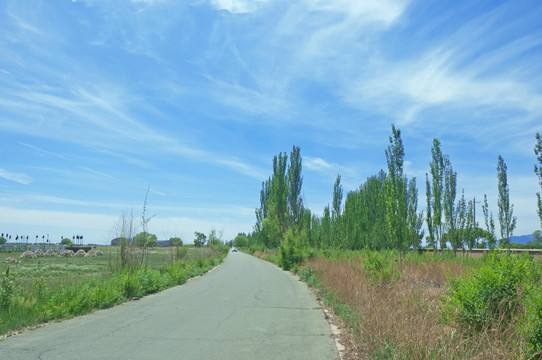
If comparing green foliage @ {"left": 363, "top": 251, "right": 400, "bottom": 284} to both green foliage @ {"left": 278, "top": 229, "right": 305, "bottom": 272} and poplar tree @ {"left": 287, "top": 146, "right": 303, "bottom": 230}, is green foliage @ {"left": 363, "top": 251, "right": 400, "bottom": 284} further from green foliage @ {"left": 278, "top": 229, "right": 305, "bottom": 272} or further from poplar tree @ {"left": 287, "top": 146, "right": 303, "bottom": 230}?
poplar tree @ {"left": 287, "top": 146, "right": 303, "bottom": 230}

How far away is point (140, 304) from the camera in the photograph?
12.0m

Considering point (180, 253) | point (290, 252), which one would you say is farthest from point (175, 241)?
point (290, 252)

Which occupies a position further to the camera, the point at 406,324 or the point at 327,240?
the point at 327,240

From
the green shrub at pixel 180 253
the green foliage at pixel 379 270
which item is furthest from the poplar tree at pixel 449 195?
the green shrub at pixel 180 253

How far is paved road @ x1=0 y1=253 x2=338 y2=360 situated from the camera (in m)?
6.13

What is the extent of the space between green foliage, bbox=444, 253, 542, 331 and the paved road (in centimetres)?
236

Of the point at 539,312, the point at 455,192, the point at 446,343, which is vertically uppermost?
the point at 455,192

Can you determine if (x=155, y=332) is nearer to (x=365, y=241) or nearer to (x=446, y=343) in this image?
(x=446, y=343)

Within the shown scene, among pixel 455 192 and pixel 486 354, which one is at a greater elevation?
pixel 455 192

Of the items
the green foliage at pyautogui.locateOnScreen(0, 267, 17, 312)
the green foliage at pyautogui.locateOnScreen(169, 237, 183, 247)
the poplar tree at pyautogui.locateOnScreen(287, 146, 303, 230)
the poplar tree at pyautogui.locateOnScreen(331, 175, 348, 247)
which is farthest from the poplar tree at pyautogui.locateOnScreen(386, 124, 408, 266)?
the poplar tree at pyautogui.locateOnScreen(287, 146, 303, 230)

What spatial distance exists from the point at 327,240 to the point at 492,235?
19.0 metres

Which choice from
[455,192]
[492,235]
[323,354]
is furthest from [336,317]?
[492,235]

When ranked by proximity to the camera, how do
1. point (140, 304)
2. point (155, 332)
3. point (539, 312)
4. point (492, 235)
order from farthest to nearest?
point (492, 235), point (140, 304), point (155, 332), point (539, 312)

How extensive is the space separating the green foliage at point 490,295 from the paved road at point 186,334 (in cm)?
236
